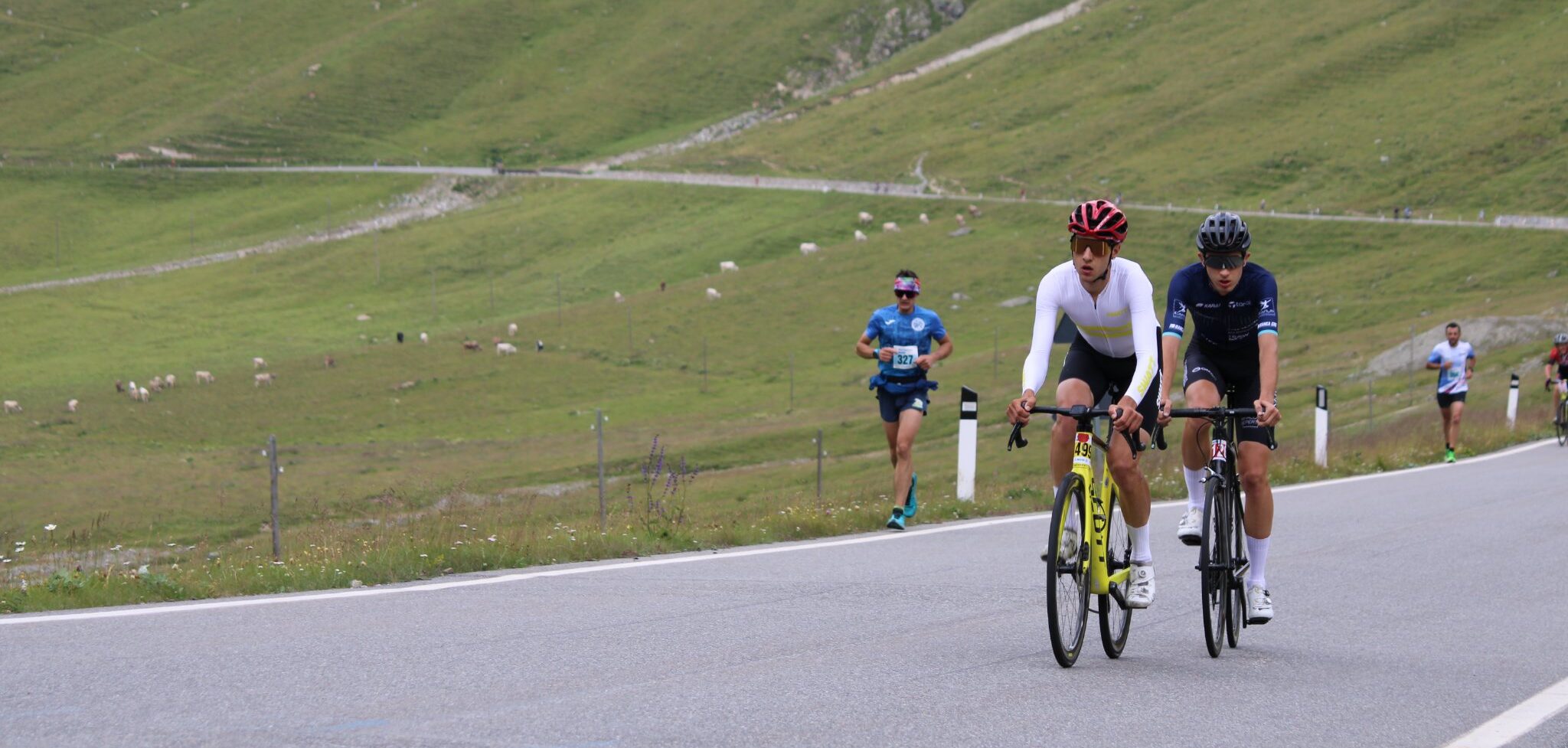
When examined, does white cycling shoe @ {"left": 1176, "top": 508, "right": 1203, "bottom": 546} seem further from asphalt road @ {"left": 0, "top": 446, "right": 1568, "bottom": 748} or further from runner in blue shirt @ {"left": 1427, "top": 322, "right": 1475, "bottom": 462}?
runner in blue shirt @ {"left": 1427, "top": 322, "right": 1475, "bottom": 462}

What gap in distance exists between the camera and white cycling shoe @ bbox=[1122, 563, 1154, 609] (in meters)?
8.09

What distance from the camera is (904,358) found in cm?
1472

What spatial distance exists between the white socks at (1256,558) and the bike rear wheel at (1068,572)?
56.7 inches

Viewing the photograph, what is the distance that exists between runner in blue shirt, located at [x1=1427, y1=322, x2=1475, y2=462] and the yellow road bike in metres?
17.5

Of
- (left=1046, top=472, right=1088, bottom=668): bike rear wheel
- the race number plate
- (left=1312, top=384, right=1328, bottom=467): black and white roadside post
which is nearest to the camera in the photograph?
(left=1046, top=472, right=1088, bottom=668): bike rear wheel

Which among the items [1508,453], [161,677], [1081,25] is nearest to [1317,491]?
[1508,453]

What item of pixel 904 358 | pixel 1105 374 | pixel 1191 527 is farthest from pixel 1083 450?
pixel 904 358

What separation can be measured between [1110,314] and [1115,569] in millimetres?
1371

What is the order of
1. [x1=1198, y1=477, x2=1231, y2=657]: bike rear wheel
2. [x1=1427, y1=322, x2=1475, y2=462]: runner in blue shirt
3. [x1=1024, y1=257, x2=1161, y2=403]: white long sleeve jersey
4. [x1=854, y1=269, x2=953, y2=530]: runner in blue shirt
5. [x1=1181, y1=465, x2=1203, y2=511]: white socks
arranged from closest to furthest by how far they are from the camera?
[x1=1198, y1=477, x2=1231, y2=657]: bike rear wheel, [x1=1024, y1=257, x2=1161, y2=403]: white long sleeve jersey, [x1=1181, y1=465, x2=1203, y2=511]: white socks, [x1=854, y1=269, x2=953, y2=530]: runner in blue shirt, [x1=1427, y1=322, x2=1475, y2=462]: runner in blue shirt

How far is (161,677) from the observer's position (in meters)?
6.91

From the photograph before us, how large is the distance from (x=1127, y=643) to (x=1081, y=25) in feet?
442

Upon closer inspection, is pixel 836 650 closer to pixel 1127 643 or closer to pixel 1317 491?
pixel 1127 643

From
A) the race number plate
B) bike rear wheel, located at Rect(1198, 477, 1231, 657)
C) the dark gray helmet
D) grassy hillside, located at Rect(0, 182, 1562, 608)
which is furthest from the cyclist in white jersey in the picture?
grassy hillside, located at Rect(0, 182, 1562, 608)

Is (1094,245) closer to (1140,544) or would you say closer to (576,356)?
(1140,544)
